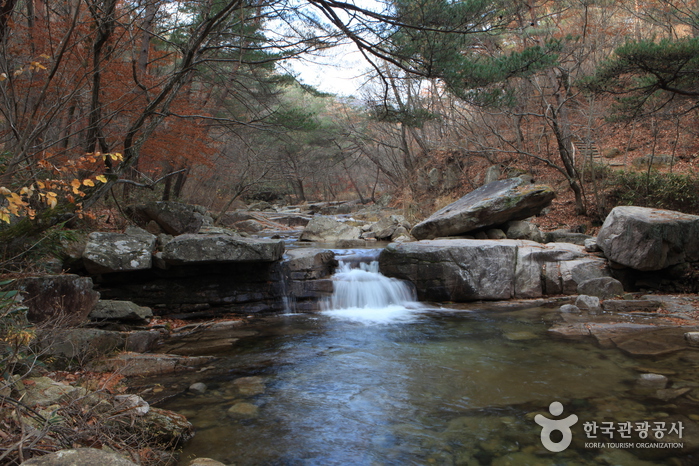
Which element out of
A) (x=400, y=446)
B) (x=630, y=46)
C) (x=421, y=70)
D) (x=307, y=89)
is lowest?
(x=400, y=446)

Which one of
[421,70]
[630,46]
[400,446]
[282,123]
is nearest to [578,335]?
[400,446]

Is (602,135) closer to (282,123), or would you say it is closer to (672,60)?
(672,60)

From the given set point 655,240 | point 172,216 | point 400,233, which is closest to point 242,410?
point 172,216

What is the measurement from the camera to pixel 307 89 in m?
11.9

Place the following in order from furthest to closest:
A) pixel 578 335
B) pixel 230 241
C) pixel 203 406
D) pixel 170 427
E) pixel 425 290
→ 1. pixel 425 290
2. pixel 230 241
3. pixel 578 335
4. pixel 203 406
5. pixel 170 427

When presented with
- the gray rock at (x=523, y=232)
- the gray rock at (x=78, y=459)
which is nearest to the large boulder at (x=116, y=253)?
the gray rock at (x=78, y=459)

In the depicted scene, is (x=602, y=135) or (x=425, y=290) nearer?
(x=425, y=290)

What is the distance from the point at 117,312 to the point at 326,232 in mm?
8449

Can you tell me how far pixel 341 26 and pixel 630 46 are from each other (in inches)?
198

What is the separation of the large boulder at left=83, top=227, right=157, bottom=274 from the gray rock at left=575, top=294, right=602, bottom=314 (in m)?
→ 7.27

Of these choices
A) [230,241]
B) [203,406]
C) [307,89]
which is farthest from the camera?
[307,89]

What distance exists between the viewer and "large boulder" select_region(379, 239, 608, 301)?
7.95 metres

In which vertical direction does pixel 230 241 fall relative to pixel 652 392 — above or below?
above

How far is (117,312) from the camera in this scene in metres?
5.86
